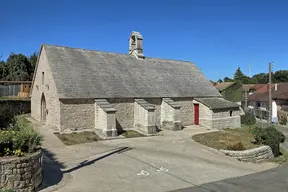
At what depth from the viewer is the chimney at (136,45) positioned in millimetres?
27381

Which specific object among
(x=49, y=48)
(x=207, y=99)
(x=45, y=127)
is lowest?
(x=45, y=127)

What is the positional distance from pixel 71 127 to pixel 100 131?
80.4 inches

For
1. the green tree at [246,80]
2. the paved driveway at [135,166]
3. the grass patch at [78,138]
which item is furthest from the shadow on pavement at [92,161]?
the green tree at [246,80]

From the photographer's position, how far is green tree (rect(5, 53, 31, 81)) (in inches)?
1892

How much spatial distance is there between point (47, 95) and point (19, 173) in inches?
537

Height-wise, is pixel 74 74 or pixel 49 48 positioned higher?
pixel 49 48

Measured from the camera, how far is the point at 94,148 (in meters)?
15.2

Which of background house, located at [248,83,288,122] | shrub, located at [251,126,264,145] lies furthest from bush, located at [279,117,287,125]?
shrub, located at [251,126,264,145]

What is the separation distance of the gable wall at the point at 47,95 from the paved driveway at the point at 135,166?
5.38ft

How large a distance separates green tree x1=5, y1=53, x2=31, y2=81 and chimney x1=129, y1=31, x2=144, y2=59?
28.5 meters

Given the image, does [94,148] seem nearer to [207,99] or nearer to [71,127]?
[71,127]

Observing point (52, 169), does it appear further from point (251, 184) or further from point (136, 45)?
point (136, 45)

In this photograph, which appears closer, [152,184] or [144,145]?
[152,184]

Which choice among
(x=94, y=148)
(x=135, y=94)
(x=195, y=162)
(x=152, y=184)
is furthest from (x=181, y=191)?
(x=135, y=94)
